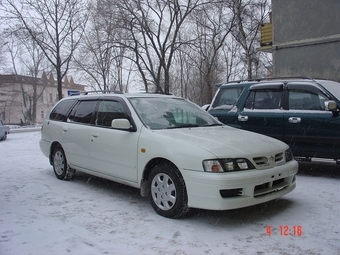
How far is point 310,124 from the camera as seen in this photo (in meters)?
6.09

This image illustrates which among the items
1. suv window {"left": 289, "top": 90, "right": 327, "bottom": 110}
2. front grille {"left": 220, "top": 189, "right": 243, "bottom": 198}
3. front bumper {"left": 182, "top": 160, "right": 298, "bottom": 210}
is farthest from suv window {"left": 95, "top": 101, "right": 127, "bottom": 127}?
suv window {"left": 289, "top": 90, "right": 327, "bottom": 110}

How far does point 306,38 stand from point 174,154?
12.2 metres

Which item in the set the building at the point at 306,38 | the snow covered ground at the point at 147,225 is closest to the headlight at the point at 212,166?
the snow covered ground at the point at 147,225

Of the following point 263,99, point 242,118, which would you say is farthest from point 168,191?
point 263,99

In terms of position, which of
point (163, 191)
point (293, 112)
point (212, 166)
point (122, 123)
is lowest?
point (163, 191)

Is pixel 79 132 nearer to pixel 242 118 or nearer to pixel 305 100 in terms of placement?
pixel 242 118

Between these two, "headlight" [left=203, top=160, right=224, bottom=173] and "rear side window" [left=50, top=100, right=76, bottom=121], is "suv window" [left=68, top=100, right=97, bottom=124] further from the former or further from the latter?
"headlight" [left=203, top=160, right=224, bottom=173]

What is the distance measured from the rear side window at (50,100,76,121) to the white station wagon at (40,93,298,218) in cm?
40

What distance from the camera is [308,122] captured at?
20.1ft

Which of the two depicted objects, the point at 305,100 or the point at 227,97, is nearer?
the point at 305,100

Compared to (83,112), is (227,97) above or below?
above

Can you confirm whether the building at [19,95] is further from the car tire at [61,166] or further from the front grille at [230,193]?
the front grille at [230,193]

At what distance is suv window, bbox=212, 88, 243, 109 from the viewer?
7219 mm

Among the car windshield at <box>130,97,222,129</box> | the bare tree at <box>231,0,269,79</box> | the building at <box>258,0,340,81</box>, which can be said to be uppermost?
the bare tree at <box>231,0,269,79</box>
